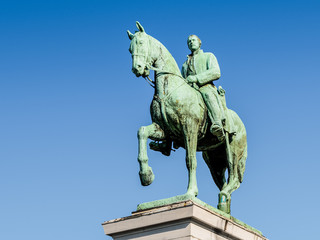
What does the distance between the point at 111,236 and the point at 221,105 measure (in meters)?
3.28

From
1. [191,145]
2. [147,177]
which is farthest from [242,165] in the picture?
[147,177]

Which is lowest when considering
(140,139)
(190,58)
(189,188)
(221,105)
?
(189,188)

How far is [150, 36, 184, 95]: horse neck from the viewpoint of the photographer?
1229 centimetres

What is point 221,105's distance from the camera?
42.0 ft

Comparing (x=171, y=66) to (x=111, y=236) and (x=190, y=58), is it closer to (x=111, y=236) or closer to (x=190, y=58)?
(x=190, y=58)

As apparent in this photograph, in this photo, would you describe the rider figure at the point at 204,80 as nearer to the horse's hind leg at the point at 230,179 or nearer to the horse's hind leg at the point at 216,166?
the horse's hind leg at the point at 230,179

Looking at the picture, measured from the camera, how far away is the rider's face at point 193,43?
13.5 m

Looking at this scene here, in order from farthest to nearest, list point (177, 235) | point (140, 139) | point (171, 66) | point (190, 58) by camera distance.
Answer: point (190, 58)
point (171, 66)
point (140, 139)
point (177, 235)

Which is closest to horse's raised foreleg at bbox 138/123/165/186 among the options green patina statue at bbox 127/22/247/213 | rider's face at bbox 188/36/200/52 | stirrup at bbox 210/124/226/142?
green patina statue at bbox 127/22/247/213

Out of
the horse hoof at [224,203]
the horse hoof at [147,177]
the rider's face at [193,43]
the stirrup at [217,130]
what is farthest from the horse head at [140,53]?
the horse hoof at [224,203]

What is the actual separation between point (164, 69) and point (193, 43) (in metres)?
1.29

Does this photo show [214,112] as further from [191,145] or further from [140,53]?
[140,53]

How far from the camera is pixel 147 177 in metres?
11.7

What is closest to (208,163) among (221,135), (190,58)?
(221,135)
